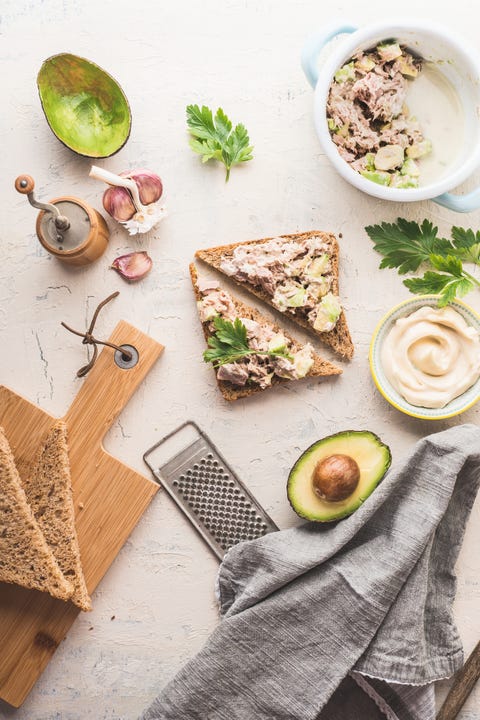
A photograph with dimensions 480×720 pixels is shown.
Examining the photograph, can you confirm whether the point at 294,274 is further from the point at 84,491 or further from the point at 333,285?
the point at 84,491

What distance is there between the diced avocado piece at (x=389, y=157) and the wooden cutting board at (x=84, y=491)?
0.93 metres

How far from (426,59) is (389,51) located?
14 centimetres

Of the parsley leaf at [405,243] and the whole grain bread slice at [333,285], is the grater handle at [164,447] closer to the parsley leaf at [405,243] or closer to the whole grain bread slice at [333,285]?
the whole grain bread slice at [333,285]

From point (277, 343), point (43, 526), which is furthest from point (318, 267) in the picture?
point (43, 526)

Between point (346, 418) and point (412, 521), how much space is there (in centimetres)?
41

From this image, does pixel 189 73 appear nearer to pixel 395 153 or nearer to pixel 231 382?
pixel 395 153

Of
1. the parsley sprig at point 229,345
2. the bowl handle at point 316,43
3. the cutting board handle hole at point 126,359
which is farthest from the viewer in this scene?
the cutting board handle hole at point 126,359

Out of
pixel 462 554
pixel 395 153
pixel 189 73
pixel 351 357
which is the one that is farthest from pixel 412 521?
pixel 189 73

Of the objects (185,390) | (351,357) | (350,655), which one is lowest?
(350,655)

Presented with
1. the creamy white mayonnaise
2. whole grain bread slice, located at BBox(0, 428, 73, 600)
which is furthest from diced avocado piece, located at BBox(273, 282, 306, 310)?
whole grain bread slice, located at BBox(0, 428, 73, 600)

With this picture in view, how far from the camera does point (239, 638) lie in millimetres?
2062

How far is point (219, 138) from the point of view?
2219mm

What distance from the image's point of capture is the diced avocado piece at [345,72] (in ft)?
6.64

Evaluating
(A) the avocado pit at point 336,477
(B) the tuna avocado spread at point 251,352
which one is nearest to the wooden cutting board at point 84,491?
(B) the tuna avocado spread at point 251,352
